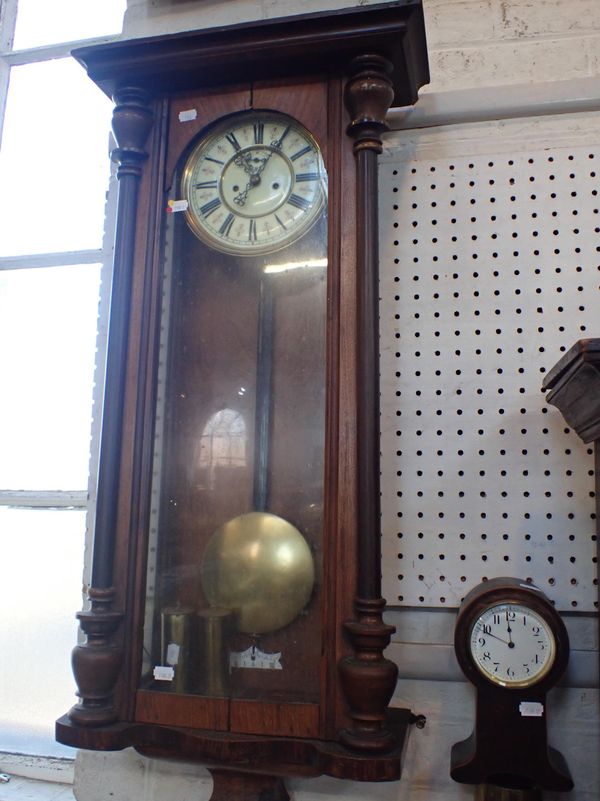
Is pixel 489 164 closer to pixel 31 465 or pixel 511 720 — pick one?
pixel 511 720

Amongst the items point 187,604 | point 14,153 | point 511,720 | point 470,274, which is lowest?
point 511,720

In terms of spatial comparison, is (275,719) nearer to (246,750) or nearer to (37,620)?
(246,750)

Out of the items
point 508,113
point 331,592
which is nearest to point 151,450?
point 331,592

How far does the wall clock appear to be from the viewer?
34.4 inches

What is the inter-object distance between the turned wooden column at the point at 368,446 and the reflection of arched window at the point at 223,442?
202 mm

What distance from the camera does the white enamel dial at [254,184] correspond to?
98cm

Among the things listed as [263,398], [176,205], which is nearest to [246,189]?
[176,205]

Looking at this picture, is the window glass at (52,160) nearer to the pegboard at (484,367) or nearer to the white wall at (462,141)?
the white wall at (462,141)

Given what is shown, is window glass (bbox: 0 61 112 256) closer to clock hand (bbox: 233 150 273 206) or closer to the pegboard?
clock hand (bbox: 233 150 273 206)

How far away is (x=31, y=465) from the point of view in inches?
59.0

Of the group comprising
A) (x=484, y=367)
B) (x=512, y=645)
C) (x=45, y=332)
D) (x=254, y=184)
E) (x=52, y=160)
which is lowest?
(x=512, y=645)

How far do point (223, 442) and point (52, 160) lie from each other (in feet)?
A: 3.64

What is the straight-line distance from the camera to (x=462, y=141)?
1.15m

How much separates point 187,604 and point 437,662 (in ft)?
1.34
